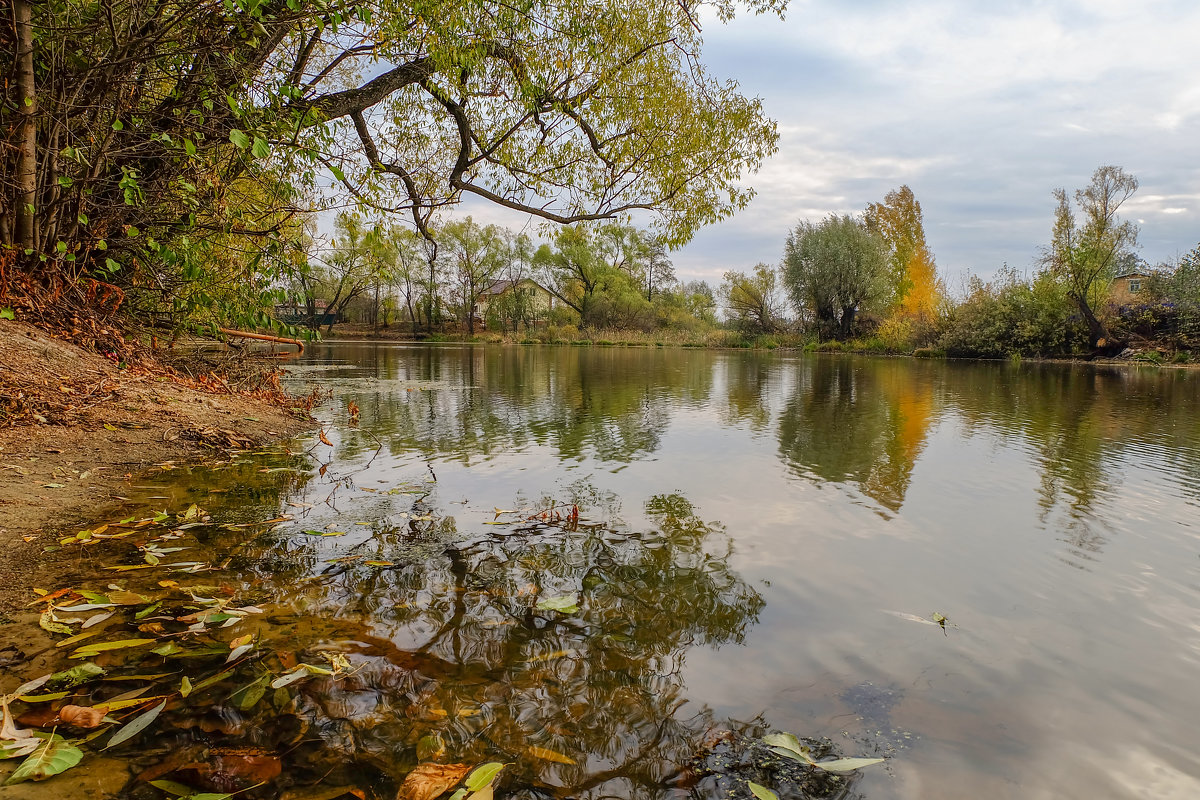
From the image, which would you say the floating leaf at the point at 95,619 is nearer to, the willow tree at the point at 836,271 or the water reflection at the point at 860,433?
the water reflection at the point at 860,433

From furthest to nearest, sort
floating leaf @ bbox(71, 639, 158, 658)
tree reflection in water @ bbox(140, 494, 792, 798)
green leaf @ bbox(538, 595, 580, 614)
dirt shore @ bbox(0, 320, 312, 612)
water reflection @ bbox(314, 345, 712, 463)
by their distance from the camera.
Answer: water reflection @ bbox(314, 345, 712, 463) → dirt shore @ bbox(0, 320, 312, 612) → green leaf @ bbox(538, 595, 580, 614) → floating leaf @ bbox(71, 639, 158, 658) → tree reflection in water @ bbox(140, 494, 792, 798)

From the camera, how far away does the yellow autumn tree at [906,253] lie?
1877 inches

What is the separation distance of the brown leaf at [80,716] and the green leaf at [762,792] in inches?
93.9

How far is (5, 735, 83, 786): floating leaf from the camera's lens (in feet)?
6.23

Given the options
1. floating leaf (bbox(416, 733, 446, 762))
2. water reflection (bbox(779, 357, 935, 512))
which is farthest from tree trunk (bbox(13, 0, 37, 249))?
water reflection (bbox(779, 357, 935, 512))

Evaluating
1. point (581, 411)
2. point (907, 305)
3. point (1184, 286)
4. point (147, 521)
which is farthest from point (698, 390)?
point (907, 305)

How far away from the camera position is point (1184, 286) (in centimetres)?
3041

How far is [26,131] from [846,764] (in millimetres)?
8901

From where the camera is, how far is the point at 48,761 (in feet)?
6.40

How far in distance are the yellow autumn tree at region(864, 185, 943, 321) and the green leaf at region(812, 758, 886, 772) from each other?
4872 cm

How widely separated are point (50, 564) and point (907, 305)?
5324 cm

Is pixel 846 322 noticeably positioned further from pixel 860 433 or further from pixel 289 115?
pixel 289 115

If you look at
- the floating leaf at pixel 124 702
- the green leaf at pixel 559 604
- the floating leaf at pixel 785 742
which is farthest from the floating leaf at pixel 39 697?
the floating leaf at pixel 785 742

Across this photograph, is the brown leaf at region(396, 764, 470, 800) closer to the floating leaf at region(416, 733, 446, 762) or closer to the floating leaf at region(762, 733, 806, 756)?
the floating leaf at region(416, 733, 446, 762)
